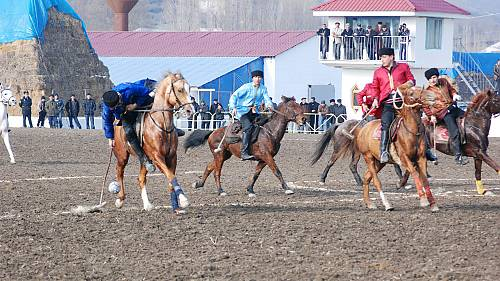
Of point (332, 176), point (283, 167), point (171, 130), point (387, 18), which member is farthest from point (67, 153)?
point (387, 18)

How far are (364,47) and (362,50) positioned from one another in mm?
276

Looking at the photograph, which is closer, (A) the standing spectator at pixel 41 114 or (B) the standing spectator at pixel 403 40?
(A) the standing spectator at pixel 41 114

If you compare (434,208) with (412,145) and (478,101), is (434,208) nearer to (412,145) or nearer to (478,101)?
(412,145)

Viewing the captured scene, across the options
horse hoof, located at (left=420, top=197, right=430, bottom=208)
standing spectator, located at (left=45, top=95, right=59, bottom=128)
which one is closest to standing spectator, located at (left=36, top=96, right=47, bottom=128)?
standing spectator, located at (left=45, top=95, right=59, bottom=128)

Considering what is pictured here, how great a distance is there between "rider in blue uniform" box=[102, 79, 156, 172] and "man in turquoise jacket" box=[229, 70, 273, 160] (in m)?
3.00

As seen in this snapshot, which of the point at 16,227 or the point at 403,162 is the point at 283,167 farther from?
the point at 16,227

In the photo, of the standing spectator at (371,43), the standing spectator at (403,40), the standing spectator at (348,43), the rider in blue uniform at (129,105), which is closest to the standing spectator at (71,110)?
the standing spectator at (348,43)

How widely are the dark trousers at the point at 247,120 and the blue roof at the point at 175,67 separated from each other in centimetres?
3455

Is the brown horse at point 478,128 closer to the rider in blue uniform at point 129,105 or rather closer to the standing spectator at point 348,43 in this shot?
the rider in blue uniform at point 129,105

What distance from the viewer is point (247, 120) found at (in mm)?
17266

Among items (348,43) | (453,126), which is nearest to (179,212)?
(453,126)

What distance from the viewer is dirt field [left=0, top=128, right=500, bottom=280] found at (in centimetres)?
981

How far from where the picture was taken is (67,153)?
1039 inches

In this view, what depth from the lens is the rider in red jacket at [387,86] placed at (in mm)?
14312
